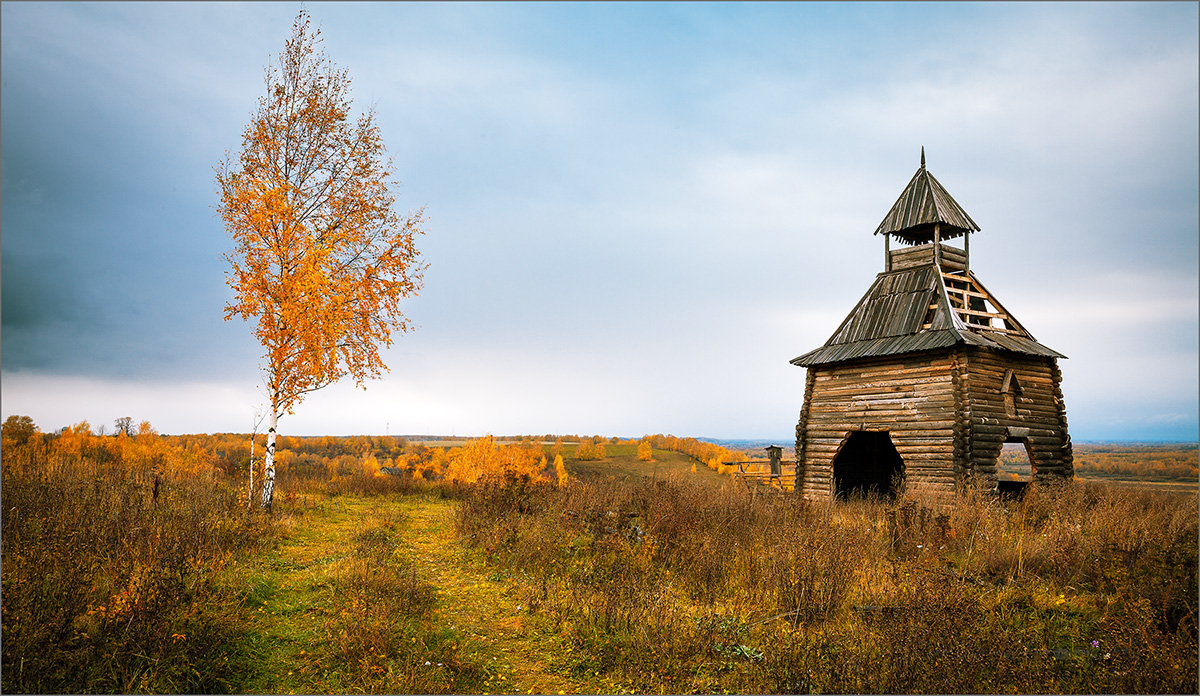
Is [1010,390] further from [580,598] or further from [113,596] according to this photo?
[113,596]

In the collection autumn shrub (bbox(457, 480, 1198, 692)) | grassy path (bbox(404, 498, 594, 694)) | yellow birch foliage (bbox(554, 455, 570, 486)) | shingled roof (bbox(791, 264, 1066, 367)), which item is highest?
shingled roof (bbox(791, 264, 1066, 367))

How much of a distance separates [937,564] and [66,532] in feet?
38.4

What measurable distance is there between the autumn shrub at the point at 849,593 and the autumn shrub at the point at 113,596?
361cm

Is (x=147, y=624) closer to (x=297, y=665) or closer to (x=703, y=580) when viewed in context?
(x=297, y=665)

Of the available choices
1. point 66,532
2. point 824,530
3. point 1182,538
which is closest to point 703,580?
point 824,530

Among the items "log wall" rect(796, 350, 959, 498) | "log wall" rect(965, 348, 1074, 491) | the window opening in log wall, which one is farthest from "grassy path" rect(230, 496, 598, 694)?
the window opening in log wall

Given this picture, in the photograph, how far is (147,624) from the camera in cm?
534

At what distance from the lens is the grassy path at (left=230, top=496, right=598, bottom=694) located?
5.62 metres

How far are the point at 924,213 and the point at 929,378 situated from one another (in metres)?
6.27

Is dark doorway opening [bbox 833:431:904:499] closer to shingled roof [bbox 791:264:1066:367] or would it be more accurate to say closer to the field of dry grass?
shingled roof [bbox 791:264:1066:367]

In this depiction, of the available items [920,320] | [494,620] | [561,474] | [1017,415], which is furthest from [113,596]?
[561,474]

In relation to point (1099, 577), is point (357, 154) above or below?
above

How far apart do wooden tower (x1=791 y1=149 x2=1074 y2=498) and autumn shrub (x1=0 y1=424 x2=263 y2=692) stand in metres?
16.7

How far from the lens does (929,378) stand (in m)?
17.4
